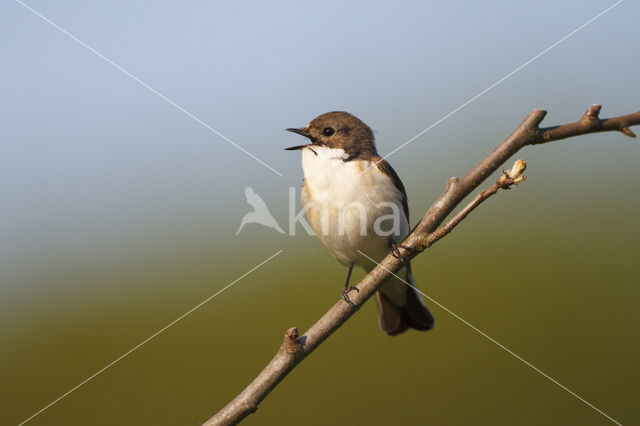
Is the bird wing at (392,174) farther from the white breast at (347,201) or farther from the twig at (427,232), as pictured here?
the twig at (427,232)

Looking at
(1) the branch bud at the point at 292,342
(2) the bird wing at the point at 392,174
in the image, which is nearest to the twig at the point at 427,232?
(1) the branch bud at the point at 292,342

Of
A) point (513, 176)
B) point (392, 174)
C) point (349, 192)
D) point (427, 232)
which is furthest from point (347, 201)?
point (513, 176)

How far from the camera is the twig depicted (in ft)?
6.55

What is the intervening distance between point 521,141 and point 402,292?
290 cm

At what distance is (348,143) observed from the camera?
4.21m

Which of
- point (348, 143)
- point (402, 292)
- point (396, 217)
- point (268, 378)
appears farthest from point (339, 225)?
point (268, 378)

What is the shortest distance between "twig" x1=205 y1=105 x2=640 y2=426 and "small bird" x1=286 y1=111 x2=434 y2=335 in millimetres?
1349

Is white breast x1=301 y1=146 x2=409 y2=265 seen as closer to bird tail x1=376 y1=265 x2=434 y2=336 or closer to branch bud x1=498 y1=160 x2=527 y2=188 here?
bird tail x1=376 y1=265 x2=434 y2=336

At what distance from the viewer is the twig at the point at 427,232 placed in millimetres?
1996

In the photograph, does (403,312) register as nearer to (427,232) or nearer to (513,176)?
(427,232)

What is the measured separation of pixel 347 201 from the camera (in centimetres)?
377

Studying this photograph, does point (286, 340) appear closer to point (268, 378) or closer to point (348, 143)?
point (268, 378)

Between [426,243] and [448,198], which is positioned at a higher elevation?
[448,198]

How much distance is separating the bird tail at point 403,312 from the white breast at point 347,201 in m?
0.75
